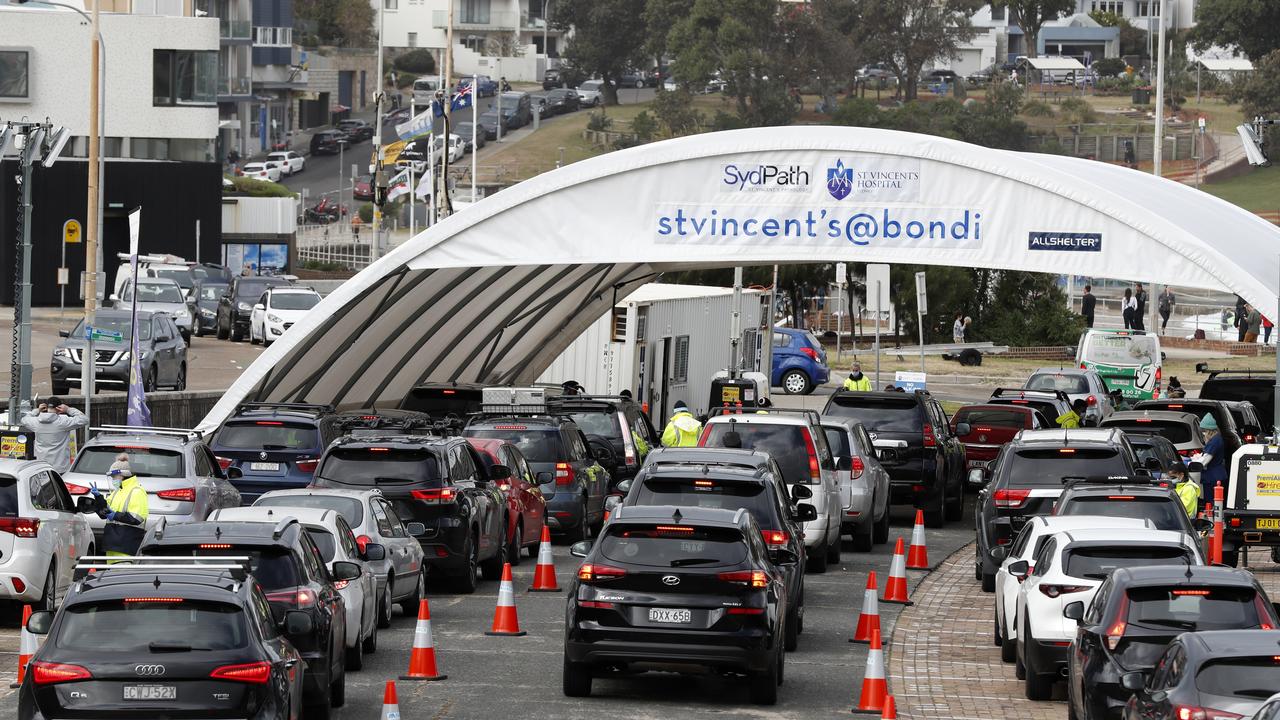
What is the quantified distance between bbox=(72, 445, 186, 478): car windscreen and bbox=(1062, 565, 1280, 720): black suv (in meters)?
11.8

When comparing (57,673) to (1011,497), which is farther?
(1011,497)

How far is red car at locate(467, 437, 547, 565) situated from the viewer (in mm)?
23094

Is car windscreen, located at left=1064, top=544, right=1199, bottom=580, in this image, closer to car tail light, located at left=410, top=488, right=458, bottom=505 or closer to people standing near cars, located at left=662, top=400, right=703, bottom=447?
car tail light, located at left=410, top=488, right=458, bottom=505

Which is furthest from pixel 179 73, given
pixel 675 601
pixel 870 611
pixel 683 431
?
pixel 675 601

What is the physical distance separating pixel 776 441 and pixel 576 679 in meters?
8.75

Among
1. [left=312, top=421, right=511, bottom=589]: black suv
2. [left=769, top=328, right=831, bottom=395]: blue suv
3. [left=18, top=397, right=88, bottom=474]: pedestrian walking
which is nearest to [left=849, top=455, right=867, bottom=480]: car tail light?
[left=312, top=421, right=511, bottom=589]: black suv

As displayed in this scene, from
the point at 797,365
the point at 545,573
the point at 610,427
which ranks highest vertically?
the point at 610,427

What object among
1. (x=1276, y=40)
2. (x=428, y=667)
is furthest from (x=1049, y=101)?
(x=428, y=667)

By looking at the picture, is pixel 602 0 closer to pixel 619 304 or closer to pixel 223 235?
pixel 223 235

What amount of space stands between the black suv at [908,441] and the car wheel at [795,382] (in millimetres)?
24595

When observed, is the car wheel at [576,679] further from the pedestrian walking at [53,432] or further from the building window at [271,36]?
the building window at [271,36]

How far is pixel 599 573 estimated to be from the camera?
14.5 m

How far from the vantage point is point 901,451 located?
93.5ft

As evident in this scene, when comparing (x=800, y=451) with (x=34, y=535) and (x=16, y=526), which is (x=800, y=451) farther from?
(x=16, y=526)
